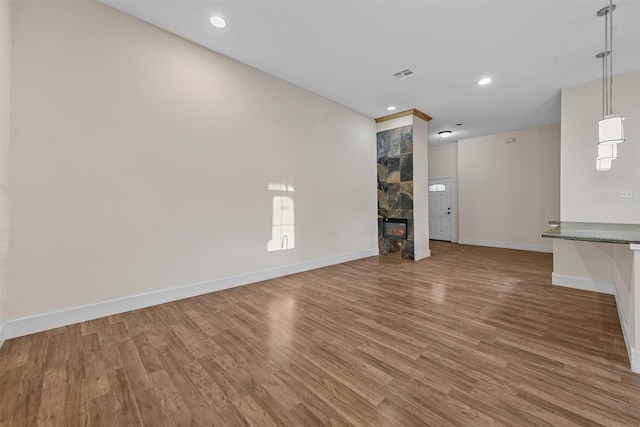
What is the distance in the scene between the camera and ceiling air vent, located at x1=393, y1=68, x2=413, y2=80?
3.77 meters

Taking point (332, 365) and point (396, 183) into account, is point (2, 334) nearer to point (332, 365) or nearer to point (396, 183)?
point (332, 365)

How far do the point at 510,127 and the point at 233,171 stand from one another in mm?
6854

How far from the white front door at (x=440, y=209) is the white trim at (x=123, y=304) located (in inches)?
232

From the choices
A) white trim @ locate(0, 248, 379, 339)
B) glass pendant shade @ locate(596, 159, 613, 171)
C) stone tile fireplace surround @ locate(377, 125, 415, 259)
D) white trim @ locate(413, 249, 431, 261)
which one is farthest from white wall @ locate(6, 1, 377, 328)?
glass pendant shade @ locate(596, 159, 613, 171)

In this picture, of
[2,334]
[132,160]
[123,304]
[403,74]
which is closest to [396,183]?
[403,74]

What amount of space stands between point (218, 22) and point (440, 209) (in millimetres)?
7729

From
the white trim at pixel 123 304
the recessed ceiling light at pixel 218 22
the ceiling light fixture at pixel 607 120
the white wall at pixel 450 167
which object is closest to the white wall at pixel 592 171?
the ceiling light fixture at pixel 607 120

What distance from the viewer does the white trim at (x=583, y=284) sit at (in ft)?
11.1

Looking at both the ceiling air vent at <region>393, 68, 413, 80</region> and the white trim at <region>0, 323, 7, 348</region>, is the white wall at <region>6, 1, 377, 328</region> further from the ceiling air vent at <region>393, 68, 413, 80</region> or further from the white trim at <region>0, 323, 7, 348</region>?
the ceiling air vent at <region>393, 68, 413, 80</region>

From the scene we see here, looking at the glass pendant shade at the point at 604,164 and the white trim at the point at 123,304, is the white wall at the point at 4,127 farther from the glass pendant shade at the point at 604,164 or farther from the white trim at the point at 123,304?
the glass pendant shade at the point at 604,164

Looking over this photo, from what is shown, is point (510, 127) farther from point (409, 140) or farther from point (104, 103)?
point (104, 103)

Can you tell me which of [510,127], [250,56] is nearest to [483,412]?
[250,56]

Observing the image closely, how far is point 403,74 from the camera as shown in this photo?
386 cm

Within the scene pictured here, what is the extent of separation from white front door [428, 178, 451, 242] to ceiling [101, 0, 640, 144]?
3796 mm
